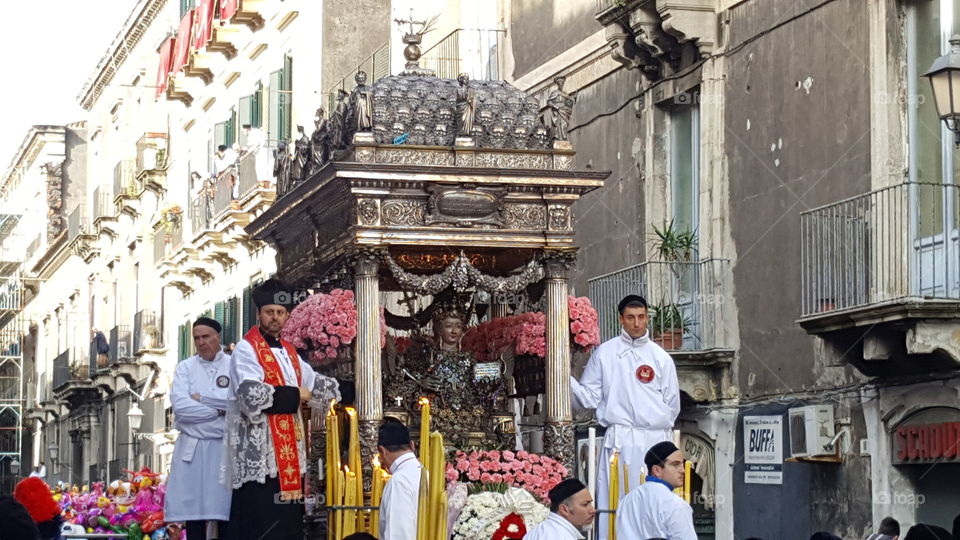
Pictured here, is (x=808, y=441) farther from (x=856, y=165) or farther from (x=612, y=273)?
(x=612, y=273)

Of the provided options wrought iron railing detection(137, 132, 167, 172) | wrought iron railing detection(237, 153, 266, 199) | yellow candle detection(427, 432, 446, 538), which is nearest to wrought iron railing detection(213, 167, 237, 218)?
wrought iron railing detection(237, 153, 266, 199)

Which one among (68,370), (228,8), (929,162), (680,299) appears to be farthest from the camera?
(68,370)

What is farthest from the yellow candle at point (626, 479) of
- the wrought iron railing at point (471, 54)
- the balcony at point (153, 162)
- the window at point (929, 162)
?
the balcony at point (153, 162)

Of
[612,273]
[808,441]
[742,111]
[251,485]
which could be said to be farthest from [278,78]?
[251,485]

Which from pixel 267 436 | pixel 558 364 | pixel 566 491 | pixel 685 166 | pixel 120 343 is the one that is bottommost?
pixel 566 491

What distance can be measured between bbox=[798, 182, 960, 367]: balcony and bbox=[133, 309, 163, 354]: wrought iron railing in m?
29.0

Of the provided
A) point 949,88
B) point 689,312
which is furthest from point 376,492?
point 689,312

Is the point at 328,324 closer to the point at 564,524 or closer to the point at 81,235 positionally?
the point at 564,524

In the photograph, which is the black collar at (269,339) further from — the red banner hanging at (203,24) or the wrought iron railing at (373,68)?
the red banner hanging at (203,24)

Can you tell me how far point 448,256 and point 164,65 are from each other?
2859 cm

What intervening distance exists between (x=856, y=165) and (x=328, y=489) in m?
7.06

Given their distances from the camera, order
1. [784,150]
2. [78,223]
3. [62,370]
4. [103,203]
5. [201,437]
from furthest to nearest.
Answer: [78,223] < [62,370] < [103,203] < [784,150] < [201,437]

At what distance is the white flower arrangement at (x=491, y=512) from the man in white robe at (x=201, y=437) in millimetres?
1561

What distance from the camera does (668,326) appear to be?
67.6 ft
